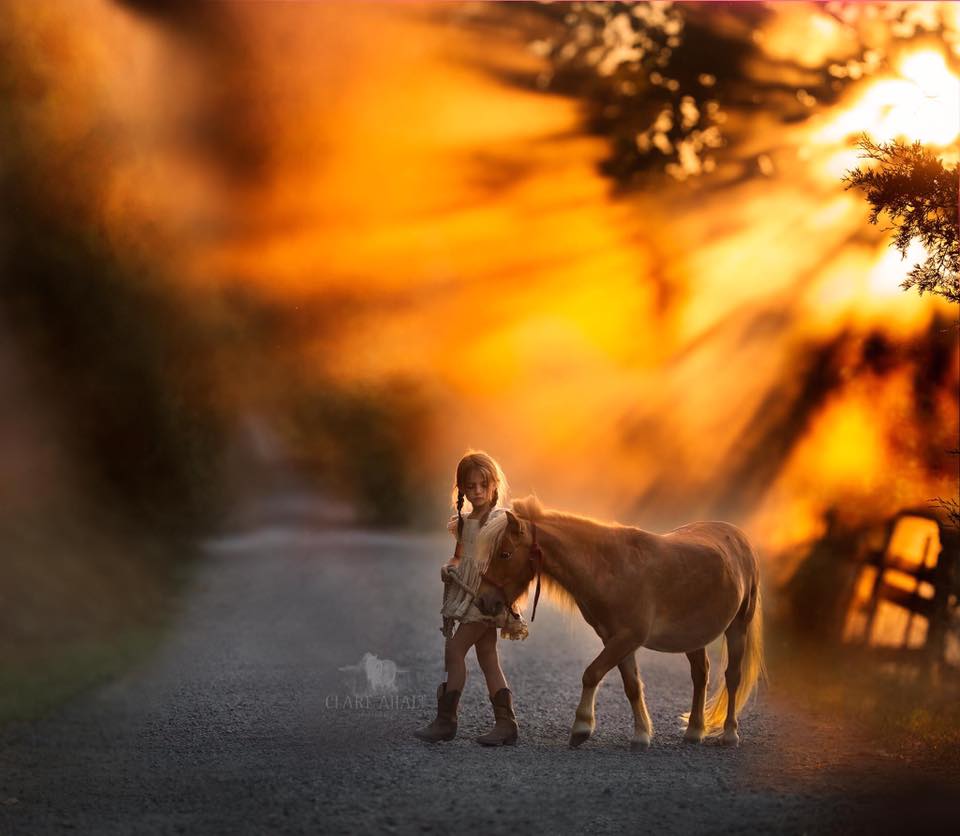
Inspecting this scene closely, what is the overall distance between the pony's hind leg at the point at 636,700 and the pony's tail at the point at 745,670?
62 cm

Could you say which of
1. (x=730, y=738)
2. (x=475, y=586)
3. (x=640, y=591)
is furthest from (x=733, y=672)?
(x=475, y=586)

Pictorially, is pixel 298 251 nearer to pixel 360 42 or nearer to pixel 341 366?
pixel 341 366

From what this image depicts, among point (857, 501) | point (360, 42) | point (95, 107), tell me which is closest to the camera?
point (857, 501)

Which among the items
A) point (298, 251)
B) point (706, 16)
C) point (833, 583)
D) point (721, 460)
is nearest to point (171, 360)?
point (298, 251)

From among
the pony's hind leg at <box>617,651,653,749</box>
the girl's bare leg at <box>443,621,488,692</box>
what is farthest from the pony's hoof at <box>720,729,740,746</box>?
the girl's bare leg at <box>443,621,488,692</box>

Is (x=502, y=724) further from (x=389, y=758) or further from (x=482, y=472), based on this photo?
(x=482, y=472)

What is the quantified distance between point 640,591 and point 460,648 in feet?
3.12

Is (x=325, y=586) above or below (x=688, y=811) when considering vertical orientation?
below

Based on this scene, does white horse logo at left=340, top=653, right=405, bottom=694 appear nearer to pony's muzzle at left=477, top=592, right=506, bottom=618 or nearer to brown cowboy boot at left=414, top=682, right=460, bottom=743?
brown cowboy boot at left=414, top=682, right=460, bottom=743

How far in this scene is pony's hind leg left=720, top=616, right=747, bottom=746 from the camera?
20.3 feet

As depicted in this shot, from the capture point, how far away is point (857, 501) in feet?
31.9

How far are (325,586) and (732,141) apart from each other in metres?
6.85

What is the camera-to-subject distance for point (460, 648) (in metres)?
5.75

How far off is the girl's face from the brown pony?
183 millimetres
